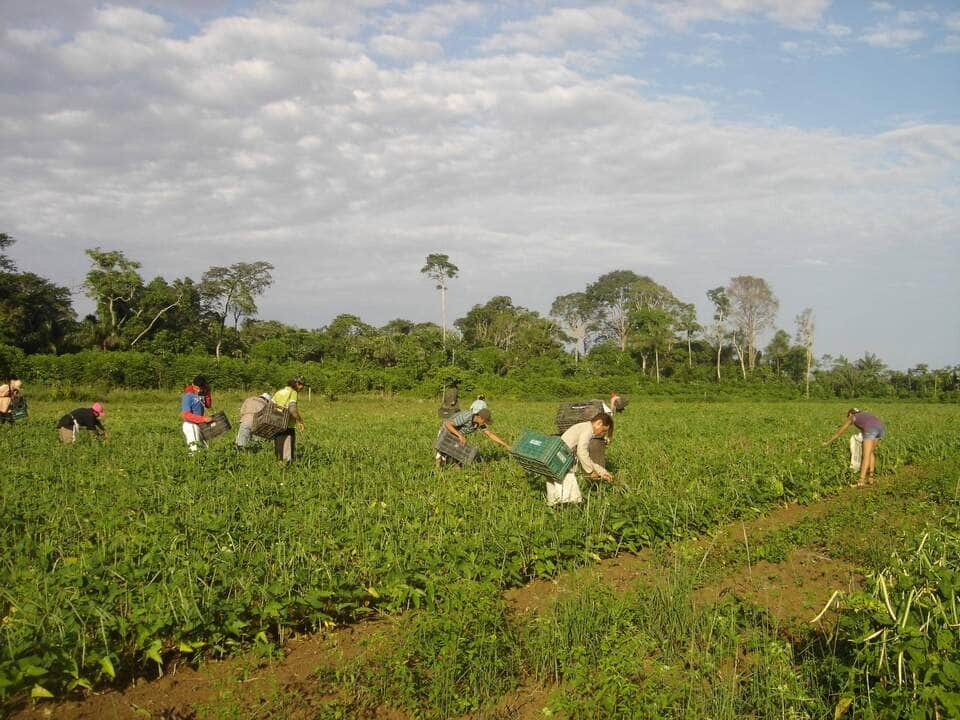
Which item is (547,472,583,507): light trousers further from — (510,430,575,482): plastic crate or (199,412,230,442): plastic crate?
(199,412,230,442): plastic crate

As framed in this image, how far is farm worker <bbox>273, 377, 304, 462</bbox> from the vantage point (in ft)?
36.6

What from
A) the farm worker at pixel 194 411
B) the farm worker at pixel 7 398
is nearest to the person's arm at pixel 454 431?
the farm worker at pixel 194 411

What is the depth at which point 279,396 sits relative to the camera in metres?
11.2

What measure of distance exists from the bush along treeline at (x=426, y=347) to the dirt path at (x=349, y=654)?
99.4 ft

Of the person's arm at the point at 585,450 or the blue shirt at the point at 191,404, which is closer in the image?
the person's arm at the point at 585,450

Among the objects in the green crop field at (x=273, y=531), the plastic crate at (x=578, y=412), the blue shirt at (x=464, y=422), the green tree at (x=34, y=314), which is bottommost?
the green crop field at (x=273, y=531)

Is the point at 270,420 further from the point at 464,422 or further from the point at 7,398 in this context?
the point at 7,398

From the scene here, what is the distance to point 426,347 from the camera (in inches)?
1858

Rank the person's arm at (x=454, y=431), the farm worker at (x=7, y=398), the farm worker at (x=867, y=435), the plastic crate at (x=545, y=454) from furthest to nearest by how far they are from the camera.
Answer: the farm worker at (x=7, y=398) → the farm worker at (x=867, y=435) → the person's arm at (x=454, y=431) → the plastic crate at (x=545, y=454)

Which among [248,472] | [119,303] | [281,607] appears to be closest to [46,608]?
[281,607]

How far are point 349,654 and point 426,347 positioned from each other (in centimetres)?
4233

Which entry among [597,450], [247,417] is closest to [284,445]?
[247,417]

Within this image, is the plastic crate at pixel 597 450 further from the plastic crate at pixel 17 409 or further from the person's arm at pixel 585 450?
the plastic crate at pixel 17 409

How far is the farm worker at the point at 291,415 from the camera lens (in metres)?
11.1
